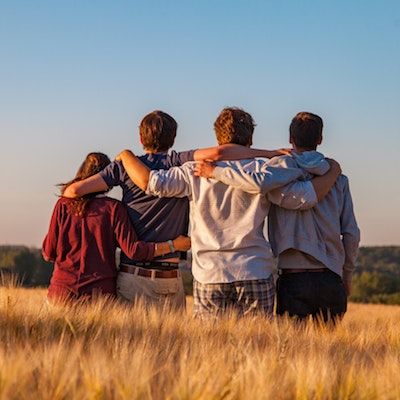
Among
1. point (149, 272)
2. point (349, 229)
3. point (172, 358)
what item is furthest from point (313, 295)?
point (172, 358)

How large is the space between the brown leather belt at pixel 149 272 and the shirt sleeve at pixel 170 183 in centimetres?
64

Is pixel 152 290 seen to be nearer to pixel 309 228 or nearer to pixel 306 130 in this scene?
pixel 309 228

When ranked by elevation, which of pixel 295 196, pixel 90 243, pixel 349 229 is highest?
pixel 295 196

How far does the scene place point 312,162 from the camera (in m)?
6.98

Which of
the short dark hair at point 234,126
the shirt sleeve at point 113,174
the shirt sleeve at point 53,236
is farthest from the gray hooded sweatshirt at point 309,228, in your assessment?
the shirt sleeve at point 53,236

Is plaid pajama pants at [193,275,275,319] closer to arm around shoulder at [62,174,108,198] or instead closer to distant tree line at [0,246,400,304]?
arm around shoulder at [62,174,108,198]

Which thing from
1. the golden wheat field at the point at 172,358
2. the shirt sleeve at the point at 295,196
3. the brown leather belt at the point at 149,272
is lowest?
the golden wheat field at the point at 172,358

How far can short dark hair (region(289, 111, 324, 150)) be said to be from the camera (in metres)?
6.98

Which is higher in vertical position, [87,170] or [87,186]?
[87,170]

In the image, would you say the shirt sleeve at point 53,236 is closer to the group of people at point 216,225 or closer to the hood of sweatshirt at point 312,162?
the group of people at point 216,225

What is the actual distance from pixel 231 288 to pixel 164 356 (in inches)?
79.5

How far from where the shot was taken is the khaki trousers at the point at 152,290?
695 centimetres

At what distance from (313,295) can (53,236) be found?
2.22 m

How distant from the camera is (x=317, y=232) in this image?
23.3ft
